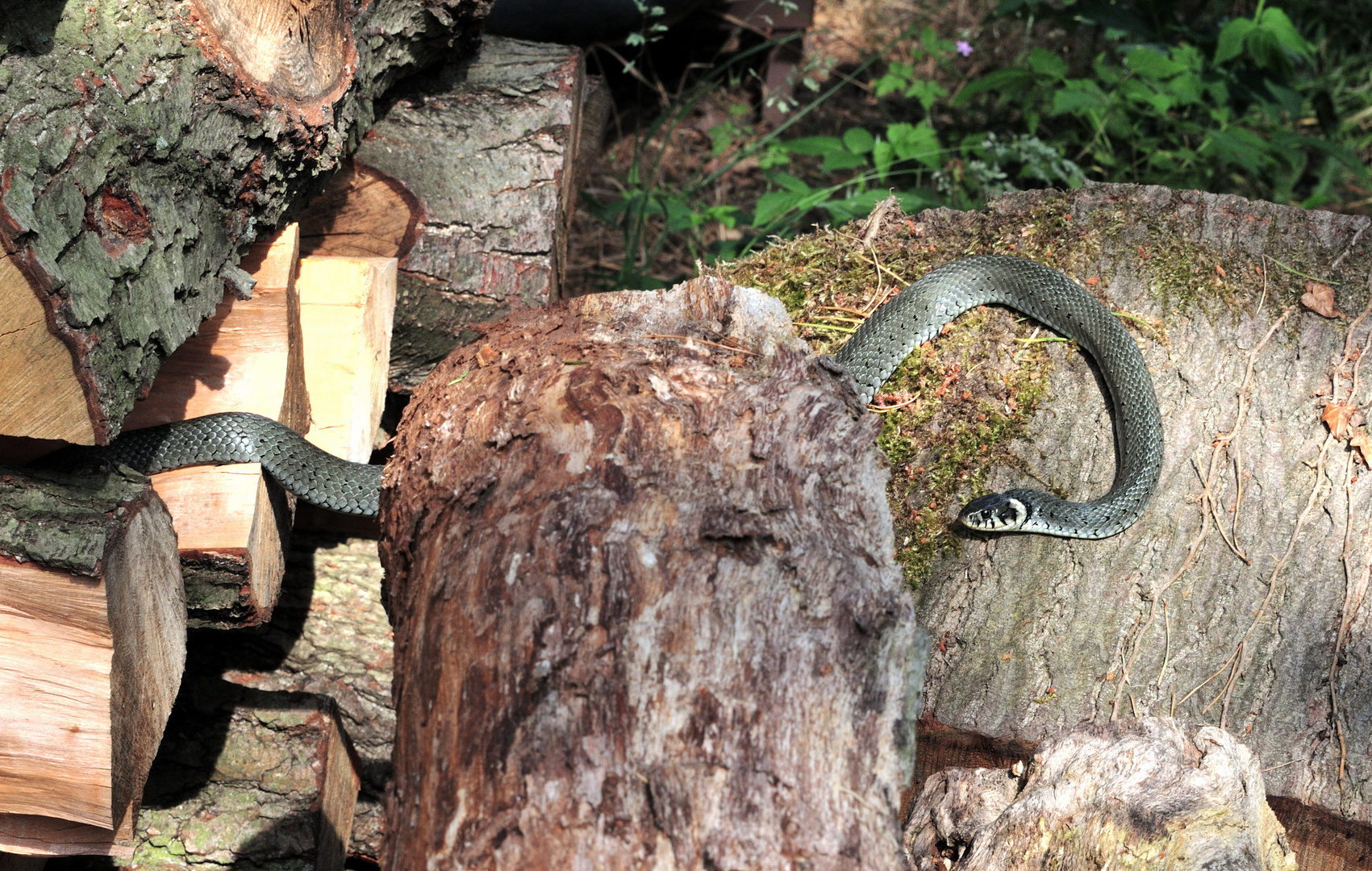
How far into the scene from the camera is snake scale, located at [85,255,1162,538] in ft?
8.67

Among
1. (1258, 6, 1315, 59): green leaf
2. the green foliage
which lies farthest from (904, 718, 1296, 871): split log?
(1258, 6, 1315, 59): green leaf

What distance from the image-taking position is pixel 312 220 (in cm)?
332

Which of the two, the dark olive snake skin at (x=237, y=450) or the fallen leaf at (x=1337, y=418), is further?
the fallen leaf at (x=1337, y=418)

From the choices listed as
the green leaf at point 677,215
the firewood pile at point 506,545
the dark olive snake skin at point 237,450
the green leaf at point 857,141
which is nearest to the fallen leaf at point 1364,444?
the firewood pile at point 506,545

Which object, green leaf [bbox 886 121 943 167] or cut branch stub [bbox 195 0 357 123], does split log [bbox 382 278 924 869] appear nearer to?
cut branch stub [bbox 195 0 357 123]

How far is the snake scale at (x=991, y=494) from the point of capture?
2.64 metres

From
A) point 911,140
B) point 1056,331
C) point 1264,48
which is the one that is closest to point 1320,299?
point 1056,331

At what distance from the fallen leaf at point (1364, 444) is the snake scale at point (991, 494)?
0.61m

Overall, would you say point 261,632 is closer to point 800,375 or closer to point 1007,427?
point 800,375

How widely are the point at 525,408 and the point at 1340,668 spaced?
2.62 m

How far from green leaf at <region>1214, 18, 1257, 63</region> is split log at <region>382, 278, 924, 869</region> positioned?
402cm

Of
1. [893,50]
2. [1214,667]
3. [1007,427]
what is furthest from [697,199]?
[1214,667]

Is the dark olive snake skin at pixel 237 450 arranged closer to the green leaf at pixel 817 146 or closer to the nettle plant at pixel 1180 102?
the green leaf at pixel 817 146

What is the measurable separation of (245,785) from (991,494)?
2.66 meters
